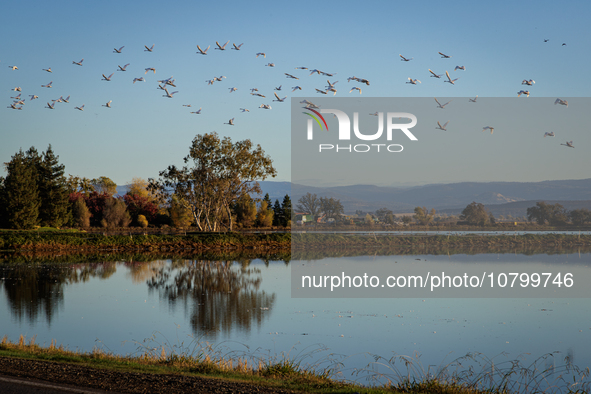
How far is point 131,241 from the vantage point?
37906mm

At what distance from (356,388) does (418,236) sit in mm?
43145

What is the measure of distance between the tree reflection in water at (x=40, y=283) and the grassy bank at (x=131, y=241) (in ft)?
27.2

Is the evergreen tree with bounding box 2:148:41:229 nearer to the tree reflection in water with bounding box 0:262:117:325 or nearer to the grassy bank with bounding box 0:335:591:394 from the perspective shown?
the tree reflection in water with bounding box 0:262:117:325

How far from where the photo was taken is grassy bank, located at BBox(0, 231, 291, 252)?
111ft

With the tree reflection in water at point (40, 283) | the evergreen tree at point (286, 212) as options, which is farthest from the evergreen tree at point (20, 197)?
the evergreen tree at point (286, 212)

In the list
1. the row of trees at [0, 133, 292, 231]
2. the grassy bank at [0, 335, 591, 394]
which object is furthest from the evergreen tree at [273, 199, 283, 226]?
the grassy bank at [0, 335, 591, 394]

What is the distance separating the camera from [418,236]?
48938 millimetres

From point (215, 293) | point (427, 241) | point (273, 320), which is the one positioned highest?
point (427, 241)

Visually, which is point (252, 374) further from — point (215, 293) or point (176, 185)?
point (176, 185)

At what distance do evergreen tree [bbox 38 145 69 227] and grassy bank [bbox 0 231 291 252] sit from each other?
8.88 m

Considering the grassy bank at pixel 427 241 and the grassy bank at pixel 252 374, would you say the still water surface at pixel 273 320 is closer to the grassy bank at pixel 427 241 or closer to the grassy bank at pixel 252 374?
the grassy bank at pixel 252 374

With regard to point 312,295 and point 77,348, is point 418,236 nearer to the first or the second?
point 312,295

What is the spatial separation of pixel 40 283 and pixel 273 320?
427 inches

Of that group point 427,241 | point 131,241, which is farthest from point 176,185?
point 427,241
